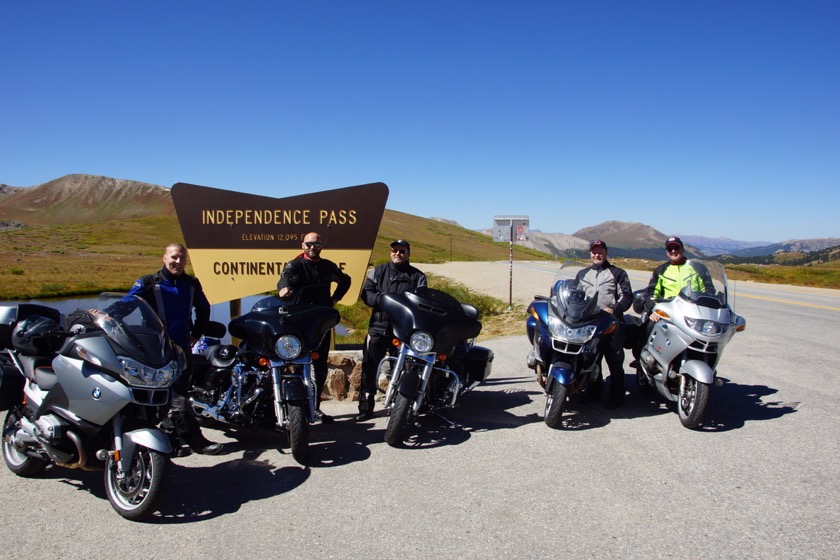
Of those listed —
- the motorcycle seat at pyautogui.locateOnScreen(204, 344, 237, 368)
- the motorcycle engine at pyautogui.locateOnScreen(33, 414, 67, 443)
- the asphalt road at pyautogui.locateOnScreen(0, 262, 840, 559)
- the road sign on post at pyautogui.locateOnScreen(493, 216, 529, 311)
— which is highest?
the road sign on post at pyautogui.locateOnScreen(493, 216, 529, 311)

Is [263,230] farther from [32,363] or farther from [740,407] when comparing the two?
[740,407]

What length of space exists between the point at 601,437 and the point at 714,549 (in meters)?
1.84

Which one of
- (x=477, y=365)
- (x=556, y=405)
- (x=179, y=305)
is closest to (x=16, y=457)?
(x=179, y=305)

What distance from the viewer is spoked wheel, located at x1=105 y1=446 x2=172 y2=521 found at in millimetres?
3363

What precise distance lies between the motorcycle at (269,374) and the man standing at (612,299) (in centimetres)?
285

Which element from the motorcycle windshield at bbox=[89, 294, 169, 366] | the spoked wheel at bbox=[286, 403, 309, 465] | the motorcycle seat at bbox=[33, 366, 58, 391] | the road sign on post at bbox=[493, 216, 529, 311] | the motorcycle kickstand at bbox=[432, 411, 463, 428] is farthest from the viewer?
the road sign on post at bbox=[493, 216, 529, 311]

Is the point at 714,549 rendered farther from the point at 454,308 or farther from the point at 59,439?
the point at 59,439

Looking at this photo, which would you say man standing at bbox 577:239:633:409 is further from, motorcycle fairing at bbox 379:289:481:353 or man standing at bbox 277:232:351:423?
man standing at bbox 277:232:351:423

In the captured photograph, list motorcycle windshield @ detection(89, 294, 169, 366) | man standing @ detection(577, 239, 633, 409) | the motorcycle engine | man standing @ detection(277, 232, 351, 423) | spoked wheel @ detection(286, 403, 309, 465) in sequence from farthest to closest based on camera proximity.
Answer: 1. man standing @ detection(577, 239, 633, 409)
2. man standing @ detection(277, 232, 351, 423)
3. spoked wheel @ detection(286, 403, 309, 465)
4. the motorcycle engine
5. motorcycle windshield @ detection(89, 294, 169, 366)

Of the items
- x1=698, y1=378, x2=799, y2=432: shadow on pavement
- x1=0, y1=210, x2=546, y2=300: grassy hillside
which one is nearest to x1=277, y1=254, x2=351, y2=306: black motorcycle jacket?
x1=0, y1=210, x2=546, y2=300: grassy hillside

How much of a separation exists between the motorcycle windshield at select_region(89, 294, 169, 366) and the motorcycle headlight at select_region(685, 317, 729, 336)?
14.7ft

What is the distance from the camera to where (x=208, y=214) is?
7422 millimetres

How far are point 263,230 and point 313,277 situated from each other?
2255 mm

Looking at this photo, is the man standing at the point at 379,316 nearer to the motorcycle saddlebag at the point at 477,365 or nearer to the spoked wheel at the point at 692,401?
the motorcycle saddlebag at the point at 477,365
